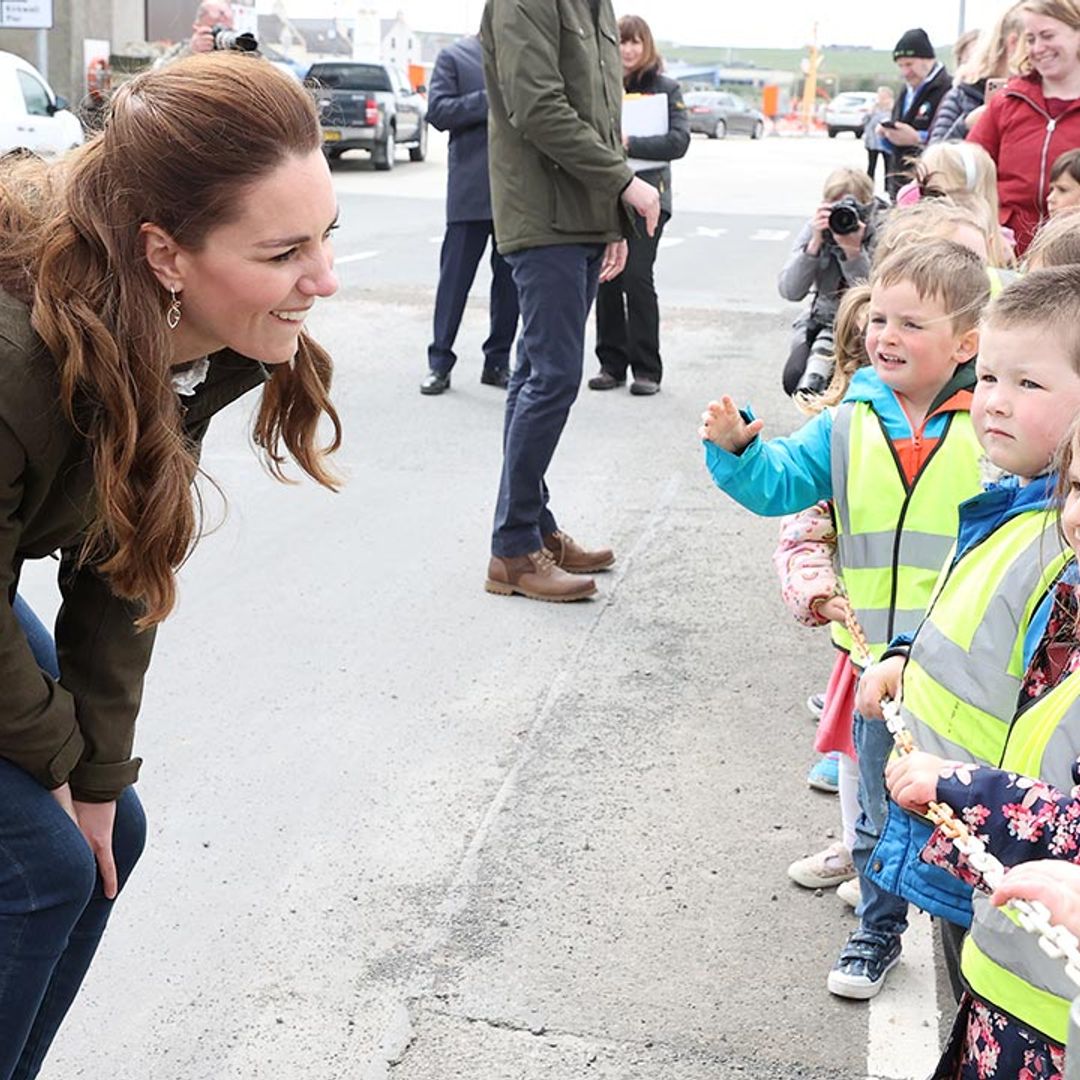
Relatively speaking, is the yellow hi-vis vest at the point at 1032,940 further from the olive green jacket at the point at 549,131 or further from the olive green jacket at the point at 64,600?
the olive green jacket at the point at 549,131

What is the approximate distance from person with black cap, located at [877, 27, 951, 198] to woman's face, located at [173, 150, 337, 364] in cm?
655

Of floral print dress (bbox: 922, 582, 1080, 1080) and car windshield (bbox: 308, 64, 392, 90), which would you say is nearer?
floral print dress (bbox: 922, 582, 1080, 1080)

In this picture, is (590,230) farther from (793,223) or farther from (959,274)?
(793,223)

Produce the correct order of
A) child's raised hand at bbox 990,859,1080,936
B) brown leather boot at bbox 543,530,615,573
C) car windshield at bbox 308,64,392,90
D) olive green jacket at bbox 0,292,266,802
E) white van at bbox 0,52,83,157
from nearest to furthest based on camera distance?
child's raised hand at bbox 990,859,1080,936, olive green jacket at bbox 0,292,266,802, brown leather boot at bbox 543,530,615,573, white van at bbox 0,52,83,157, car windshield at bbox 308,64,392,90

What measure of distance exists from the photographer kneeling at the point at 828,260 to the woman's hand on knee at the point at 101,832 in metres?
3.38

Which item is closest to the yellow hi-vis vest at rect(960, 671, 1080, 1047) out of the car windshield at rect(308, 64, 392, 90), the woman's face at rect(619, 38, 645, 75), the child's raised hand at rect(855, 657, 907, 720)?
the child's raised hand at rect(855, 657, 907, 720)

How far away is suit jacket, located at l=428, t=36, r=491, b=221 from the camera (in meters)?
8.45

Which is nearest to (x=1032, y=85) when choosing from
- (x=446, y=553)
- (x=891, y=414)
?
(x=446, y=553)

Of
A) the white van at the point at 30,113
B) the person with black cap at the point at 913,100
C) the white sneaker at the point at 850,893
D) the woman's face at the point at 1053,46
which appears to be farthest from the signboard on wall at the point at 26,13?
the white sneaker at the point at 850,893

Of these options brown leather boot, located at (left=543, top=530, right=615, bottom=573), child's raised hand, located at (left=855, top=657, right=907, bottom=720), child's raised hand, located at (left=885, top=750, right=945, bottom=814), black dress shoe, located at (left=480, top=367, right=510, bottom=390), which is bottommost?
black dress shoe, located at (left=480, top=367, right=510, bottom=390)

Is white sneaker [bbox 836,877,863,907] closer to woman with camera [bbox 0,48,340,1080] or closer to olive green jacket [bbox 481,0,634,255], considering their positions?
woman with camera [bbox 0,48,340,1080]

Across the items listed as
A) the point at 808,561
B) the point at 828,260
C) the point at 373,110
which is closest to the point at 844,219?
the point at 828,260

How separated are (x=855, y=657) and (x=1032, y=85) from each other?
3.45 metres

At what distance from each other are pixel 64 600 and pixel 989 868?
59.2 inches
